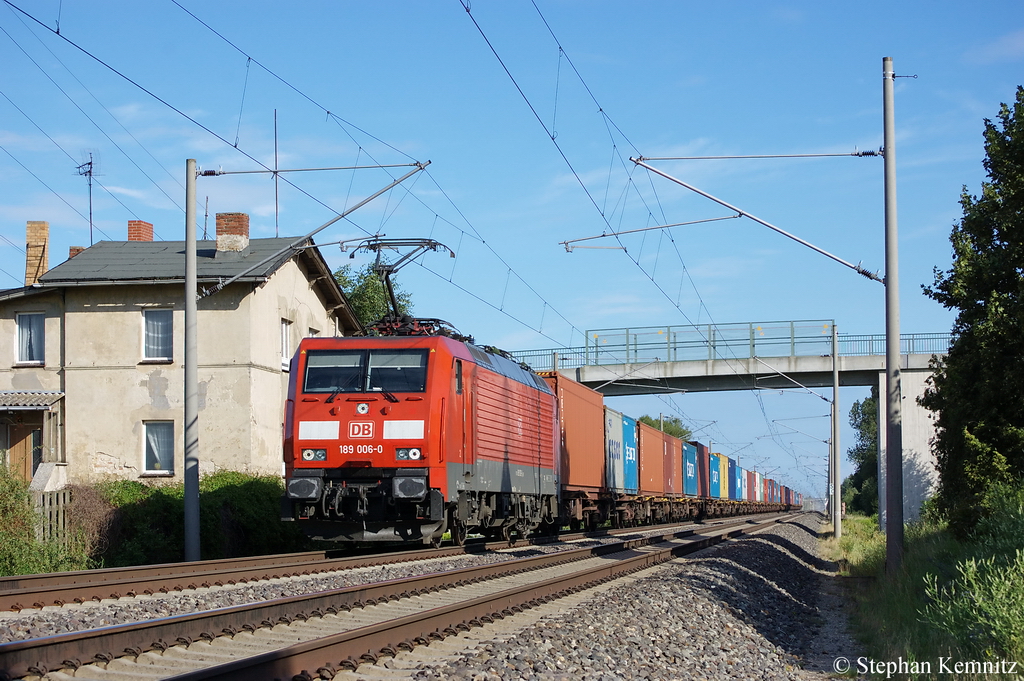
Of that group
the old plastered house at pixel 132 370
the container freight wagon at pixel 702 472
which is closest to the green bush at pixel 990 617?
the old plastered house at pixel 132 370

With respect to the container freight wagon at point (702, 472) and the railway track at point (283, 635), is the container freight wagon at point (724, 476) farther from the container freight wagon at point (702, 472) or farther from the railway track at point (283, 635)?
the railway track at point (283, 635)

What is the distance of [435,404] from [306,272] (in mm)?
15674

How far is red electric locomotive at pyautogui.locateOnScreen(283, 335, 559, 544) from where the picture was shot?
16062 mm

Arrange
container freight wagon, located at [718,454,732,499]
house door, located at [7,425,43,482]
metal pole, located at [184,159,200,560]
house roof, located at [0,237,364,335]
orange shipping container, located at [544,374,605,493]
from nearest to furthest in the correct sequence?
metal pole, located at [184,159,200,560] → orange shipping container, located at [544,374,605,493] → house roof, located at [0,237,364,335] → house door, located at [7,425,43,482] → container freight wagon, located at [718,454,732,499]

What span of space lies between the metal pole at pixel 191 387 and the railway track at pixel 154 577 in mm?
1517

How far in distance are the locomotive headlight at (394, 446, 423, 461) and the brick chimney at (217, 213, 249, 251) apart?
14850 mm

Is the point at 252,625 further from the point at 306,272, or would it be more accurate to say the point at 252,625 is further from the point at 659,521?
the point at 659,521

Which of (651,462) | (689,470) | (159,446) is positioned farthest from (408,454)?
(689,470)

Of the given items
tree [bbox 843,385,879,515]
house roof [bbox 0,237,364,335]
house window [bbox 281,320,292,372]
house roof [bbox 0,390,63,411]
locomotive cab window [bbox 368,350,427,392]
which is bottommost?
tree [bbox 843,385,879,515]

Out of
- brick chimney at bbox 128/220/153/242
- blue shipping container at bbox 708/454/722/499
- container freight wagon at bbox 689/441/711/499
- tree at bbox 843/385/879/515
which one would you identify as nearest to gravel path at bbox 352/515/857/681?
brick chimney at bbox 128/220/153/242

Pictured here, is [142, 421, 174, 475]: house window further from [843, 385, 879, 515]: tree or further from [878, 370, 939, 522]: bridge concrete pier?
[843, 385, 879, 515]: tree

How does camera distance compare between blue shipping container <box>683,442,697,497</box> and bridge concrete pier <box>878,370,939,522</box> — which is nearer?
bridge concrete pier <box>878,370,939,522</box>

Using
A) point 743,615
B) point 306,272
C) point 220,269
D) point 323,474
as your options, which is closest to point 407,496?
point 323,474

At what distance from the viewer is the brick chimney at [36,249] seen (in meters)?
31.2
